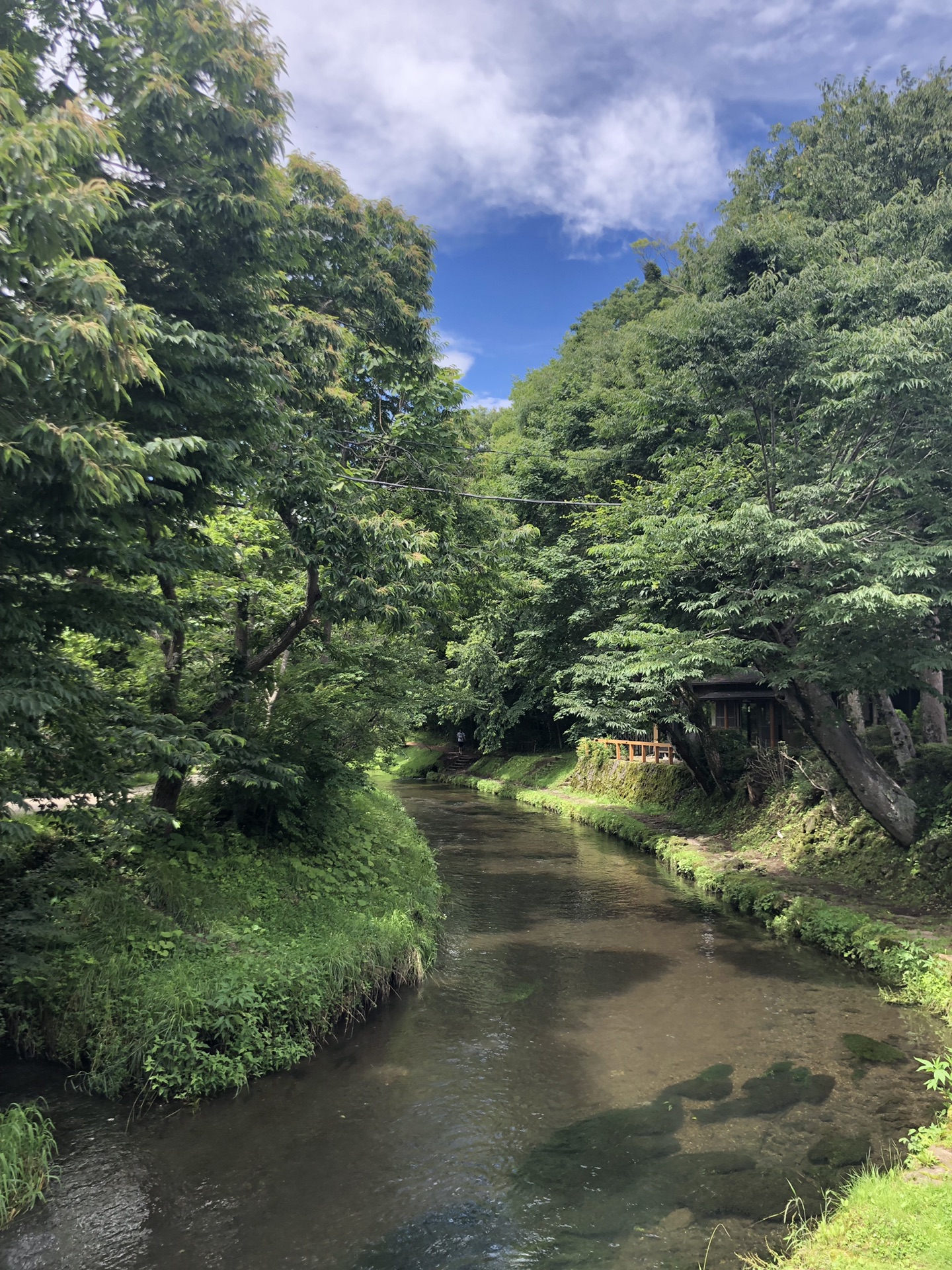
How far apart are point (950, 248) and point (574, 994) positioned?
14.5 metres

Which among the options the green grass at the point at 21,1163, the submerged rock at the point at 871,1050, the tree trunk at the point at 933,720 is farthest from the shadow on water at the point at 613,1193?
the tree trunk at the point at 933,720

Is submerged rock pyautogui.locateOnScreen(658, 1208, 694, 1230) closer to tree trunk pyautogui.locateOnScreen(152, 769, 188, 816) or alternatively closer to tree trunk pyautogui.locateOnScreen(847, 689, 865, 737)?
tree trunk pyautogui.locateOnScreen(152, 769, 188, 816)

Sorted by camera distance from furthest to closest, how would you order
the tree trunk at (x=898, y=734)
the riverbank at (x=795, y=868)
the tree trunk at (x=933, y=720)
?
the tree trunk at (x=933, y=720)
the tree trunk at (x=898, y=734)
the riverbank at (x=795, y=868)

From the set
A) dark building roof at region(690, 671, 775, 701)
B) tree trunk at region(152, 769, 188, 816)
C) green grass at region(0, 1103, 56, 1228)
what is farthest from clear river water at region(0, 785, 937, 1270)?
dark building roof at region(690, 671, 775, 701)

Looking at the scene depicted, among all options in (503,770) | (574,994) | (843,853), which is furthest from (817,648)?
(503,770)

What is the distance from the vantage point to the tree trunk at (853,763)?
41.0ft

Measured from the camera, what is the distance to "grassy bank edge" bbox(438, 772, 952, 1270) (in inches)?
183

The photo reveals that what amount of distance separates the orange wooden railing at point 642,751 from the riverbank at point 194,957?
15.5 metres

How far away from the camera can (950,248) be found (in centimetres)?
1377

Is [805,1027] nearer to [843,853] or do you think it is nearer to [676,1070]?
[676,1070]

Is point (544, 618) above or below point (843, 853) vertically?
above

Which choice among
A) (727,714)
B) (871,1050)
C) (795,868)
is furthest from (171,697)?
(727,714)

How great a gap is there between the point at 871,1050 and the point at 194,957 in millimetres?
7422

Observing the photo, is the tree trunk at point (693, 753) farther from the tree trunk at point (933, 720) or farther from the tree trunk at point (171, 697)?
the tree trunk at point (171, 697)
